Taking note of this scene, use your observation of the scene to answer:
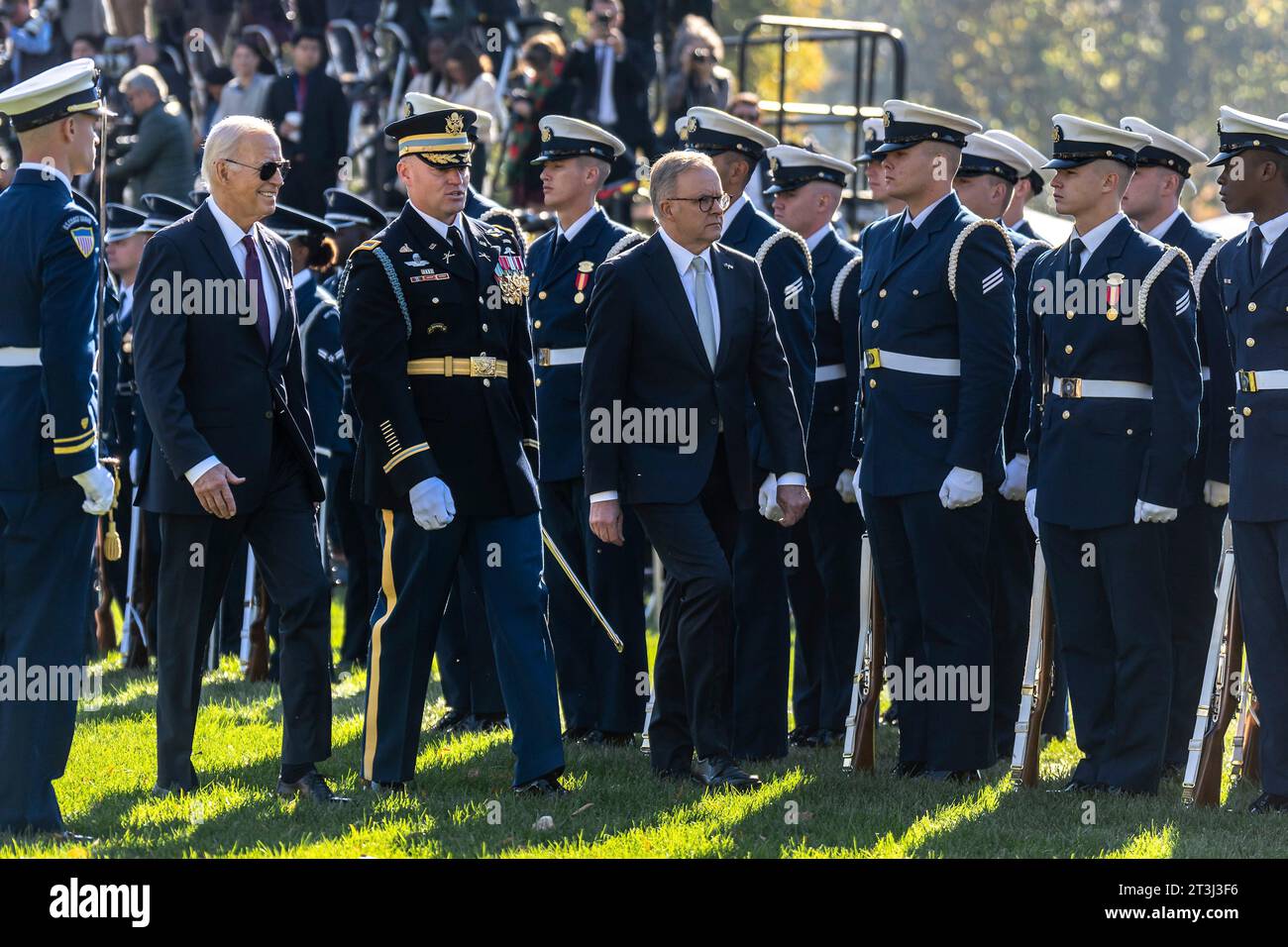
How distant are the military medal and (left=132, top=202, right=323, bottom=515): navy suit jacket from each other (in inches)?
74.9

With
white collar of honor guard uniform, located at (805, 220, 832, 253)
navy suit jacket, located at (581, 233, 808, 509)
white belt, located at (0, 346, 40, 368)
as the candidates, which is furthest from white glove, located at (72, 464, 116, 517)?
white collar of honor guard uniform, located at (805, 220, 832, 253)

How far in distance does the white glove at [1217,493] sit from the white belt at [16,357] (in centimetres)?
456

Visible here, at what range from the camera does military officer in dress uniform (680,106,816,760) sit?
8.55 m

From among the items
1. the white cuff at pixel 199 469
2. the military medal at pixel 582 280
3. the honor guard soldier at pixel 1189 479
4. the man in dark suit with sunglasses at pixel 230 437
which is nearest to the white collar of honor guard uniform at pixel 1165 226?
the honor guard soldier at pixel 1189 479

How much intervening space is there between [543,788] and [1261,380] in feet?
10.0

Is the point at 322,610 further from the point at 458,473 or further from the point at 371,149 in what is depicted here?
the point at 371,149

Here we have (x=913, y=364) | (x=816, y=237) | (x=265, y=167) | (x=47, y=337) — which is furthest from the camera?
(x=816, y=237)

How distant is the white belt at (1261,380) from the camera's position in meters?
7.54

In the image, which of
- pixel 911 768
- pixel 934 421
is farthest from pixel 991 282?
pixel 911 768

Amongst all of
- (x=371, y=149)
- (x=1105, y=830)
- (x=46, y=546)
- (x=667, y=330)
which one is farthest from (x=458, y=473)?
(x=371, y=149)

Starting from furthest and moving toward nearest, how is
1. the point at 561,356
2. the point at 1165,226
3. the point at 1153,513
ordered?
the point at 561,356
the point at 1165,226
the point at 1153,513

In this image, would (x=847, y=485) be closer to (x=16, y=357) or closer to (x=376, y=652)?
(x=376, y=652)

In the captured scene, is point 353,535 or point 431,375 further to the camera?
point 353,535

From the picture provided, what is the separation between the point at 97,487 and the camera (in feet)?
21.9
